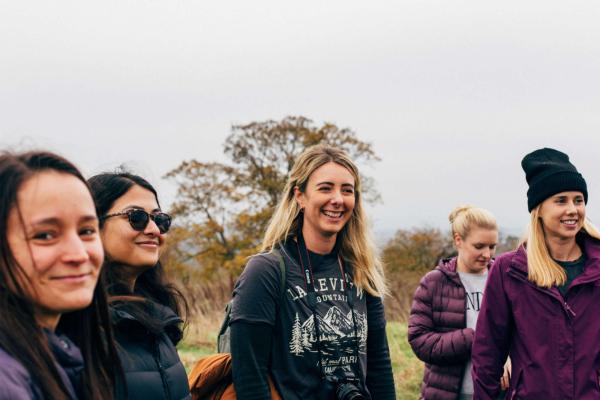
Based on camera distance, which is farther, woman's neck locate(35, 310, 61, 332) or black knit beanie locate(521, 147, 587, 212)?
black knit beanie locate(521, 147, 587, 212)

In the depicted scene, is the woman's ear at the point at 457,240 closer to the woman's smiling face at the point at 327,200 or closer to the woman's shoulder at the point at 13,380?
the woman's smiling face at the point at 327,200

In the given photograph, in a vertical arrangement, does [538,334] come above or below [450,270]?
below

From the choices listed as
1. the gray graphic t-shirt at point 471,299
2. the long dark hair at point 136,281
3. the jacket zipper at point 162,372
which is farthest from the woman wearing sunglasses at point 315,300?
the gray graphic t-shirt at point 471,299

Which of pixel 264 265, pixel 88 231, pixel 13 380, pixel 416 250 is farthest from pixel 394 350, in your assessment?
pixel 416 250

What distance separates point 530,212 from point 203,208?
27.5m

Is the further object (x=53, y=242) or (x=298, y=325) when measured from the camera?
(x=298, y=325)

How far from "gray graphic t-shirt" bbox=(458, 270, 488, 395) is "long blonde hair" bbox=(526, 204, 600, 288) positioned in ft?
2.99

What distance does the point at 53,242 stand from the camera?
1769 mm

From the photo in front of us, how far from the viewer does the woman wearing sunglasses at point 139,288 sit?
2.83 meters

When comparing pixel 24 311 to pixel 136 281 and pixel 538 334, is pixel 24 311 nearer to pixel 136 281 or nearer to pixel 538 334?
pixel 136 281

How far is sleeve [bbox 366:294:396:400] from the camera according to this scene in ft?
12.1

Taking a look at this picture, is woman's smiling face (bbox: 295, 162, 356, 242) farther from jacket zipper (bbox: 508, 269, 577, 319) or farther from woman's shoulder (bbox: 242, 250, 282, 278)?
jacket zipper (bbox: 508, 269, 577, 319)

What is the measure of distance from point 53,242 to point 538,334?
2.91 metres

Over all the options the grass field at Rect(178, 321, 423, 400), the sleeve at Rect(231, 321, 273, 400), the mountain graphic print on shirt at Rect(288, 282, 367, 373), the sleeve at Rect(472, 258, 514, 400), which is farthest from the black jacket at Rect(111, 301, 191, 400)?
the grass field at Rect(178, 321, 423, 400)
